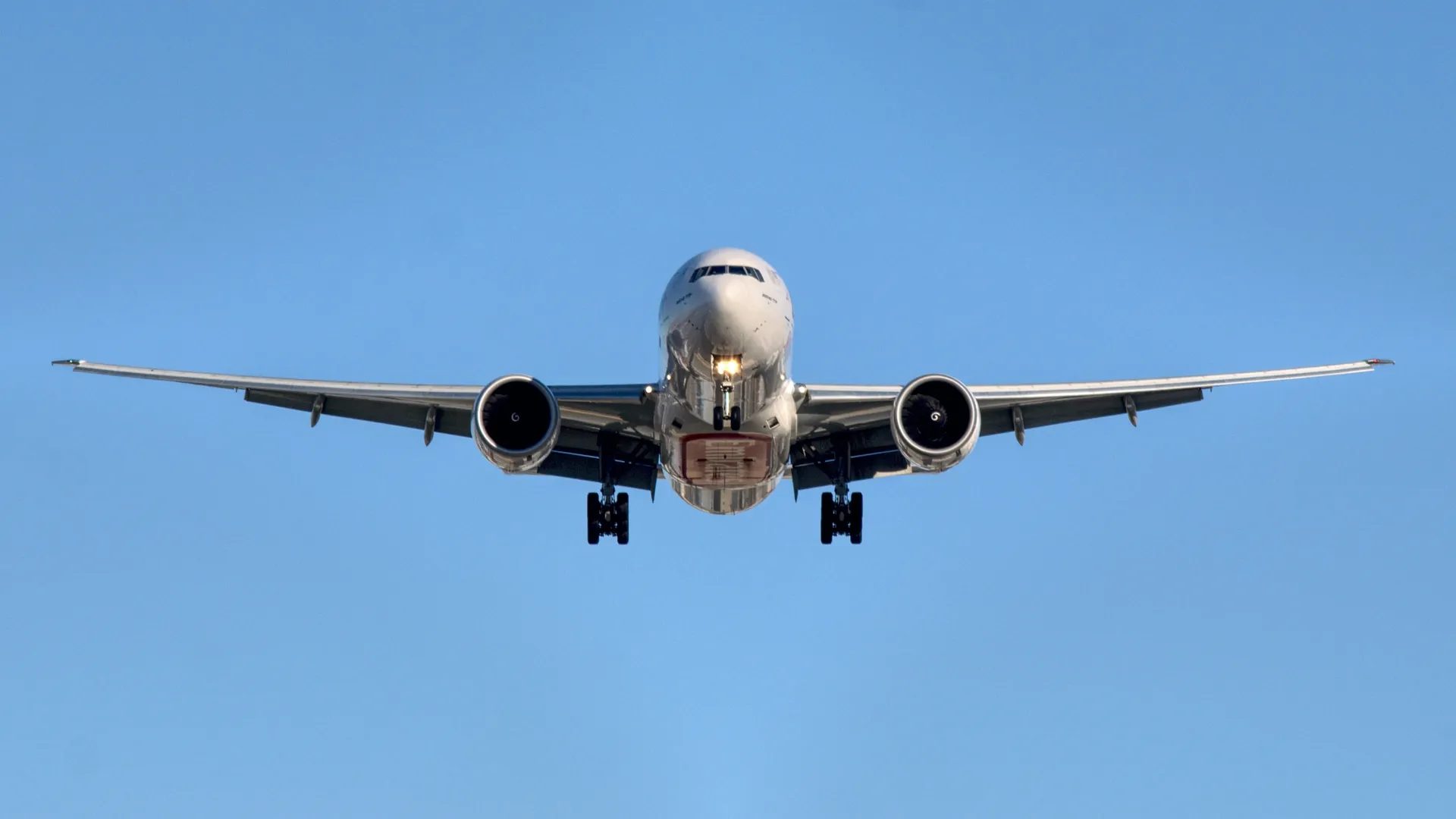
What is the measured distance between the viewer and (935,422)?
2777 cm

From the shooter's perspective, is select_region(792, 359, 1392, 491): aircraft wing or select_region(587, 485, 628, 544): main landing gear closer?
select_region(792, 359, 1392, 491): aircraft wing

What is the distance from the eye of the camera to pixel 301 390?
2908 centimetres

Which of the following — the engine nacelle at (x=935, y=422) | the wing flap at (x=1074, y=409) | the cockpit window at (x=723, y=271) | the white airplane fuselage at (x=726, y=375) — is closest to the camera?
the white airplane fuselage at (x=726, y=375)

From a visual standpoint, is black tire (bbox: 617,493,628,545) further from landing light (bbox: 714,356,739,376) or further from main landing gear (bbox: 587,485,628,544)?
landing light (bbox: 714,356,739,376)

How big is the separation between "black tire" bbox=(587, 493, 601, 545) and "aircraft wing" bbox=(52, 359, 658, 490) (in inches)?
23.1

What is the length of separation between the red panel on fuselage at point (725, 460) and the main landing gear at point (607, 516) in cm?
312

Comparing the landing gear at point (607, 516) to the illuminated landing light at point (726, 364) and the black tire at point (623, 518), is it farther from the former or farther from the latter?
the illuminated landing light at point (726, 364)

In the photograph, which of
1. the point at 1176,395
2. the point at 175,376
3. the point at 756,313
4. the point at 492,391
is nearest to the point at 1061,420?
the point at 1176,395

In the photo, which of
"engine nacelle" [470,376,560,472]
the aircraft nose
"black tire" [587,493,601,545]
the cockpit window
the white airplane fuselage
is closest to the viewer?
the aircraft nose

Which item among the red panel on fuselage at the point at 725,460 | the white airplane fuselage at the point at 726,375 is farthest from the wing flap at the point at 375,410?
the red panel on fuselage at the point at 725,460

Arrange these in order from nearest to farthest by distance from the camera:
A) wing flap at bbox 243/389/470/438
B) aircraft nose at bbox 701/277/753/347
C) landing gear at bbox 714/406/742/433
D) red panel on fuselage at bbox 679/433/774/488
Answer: aircraft nose at bbox 701/277/753/347 < landing gear at bbox 714/406/742/433 < red panel on fuselage at bbox 679/433/774/488 < wing flap at bbox 243/389/470/438

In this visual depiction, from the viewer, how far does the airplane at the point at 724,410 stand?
26062mm

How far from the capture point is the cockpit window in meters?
26.0

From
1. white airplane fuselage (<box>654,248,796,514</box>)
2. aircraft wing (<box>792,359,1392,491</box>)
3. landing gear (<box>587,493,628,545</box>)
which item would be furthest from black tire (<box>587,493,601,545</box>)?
aircraft wing (<box>792,359,1392,491</box>)
